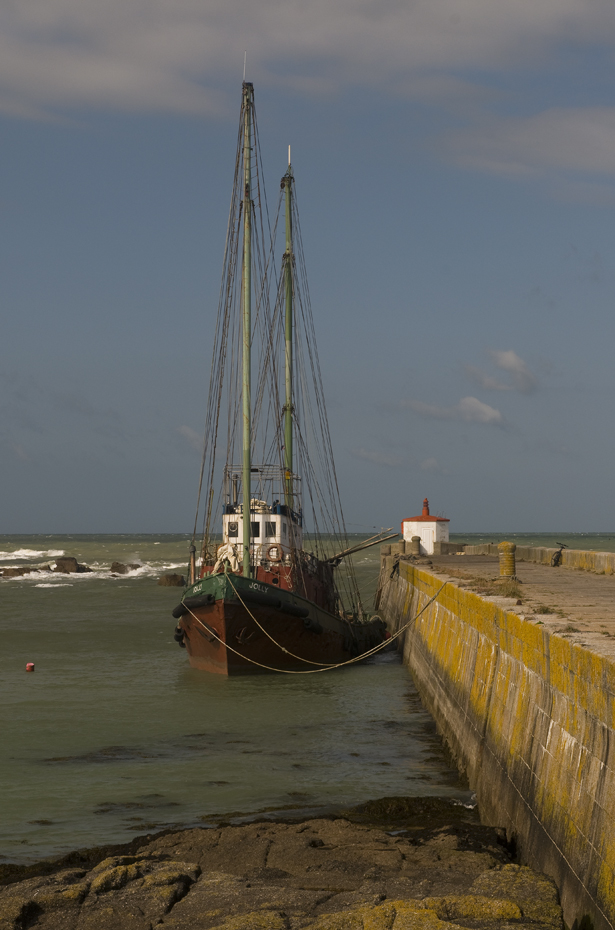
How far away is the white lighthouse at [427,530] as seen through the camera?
4512 cm

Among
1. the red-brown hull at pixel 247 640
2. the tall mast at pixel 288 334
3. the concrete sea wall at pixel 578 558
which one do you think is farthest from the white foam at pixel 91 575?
the red-brown hull at pixel 247 640

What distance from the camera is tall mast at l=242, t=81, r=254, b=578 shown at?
22.6 meters

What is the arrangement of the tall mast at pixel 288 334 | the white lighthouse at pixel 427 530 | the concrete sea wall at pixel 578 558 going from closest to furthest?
the concrete sea wall at pixel 578 558, the tall mast at pixel 288 334, the white lighthouse at pixel 427 530

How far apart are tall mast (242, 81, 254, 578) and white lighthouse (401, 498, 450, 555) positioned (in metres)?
23.4

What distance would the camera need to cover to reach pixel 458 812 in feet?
33.8

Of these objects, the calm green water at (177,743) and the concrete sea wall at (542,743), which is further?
the calm green water at (177,743)

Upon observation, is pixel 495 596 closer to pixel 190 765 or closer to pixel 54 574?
pixel 190 765

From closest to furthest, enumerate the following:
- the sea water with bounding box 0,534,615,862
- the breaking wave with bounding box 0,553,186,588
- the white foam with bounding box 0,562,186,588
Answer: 1. the sea water with bounding box 0,534,615,862
2. the breaking wave with bounding box 0,553,186,588
3. the white foam with bounding box 0,562,186,588

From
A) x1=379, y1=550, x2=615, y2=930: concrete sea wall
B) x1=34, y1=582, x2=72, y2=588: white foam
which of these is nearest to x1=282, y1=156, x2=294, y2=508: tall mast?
x1=379, y1=550, x2=615, y2=930: concrete sea wall

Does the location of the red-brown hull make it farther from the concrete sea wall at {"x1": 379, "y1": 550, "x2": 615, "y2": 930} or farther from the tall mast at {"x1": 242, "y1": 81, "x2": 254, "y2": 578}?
the concrete sea wall at {"x1": 379, "y1": 550, "x2": 615, "y2": 930}

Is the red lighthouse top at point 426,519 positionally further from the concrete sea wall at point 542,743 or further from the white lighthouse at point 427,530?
the concrete sea wall at point 542,743

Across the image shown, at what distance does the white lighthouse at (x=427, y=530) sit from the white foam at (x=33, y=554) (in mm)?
75585

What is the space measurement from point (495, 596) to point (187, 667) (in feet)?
41.6

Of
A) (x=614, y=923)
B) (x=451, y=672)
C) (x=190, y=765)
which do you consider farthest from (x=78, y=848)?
(x=451, y=672)
